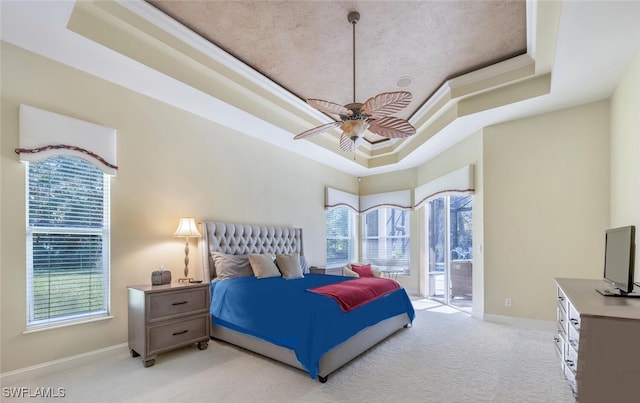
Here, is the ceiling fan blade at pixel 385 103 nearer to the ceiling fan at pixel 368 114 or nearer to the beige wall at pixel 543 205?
the ceiling fan at pixel 368 114

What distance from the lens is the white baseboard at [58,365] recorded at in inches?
104

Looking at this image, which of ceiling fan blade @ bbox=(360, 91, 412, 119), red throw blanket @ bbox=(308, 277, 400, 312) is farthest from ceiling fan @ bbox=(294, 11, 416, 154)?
red throw blanket @ bbox=(308, 277, 400, 312)

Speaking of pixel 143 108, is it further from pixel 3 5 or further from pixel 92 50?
pixel 3 5

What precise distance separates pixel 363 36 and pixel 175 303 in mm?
3404

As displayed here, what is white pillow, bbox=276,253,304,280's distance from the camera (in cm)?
443

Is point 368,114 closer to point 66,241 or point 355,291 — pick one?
point 355,291

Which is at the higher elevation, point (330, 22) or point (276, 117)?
point (330, 22)

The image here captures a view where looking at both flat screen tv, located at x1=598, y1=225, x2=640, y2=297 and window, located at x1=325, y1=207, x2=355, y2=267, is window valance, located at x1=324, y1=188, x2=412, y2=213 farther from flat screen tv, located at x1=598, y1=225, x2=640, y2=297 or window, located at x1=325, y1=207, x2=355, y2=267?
flat screen tv, located at x1=598, y1=225, x2=640, y2=297

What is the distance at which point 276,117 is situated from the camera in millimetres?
4609

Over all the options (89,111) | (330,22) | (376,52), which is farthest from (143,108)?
(376,52)

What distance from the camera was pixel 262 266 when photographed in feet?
14.0

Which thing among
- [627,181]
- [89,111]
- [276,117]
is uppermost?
[276,117]

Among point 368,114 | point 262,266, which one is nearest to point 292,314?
point 262,266

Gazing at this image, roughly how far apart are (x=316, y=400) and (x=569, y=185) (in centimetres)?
413
